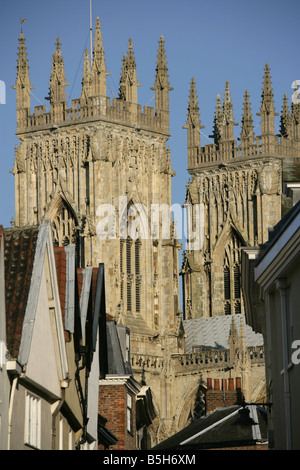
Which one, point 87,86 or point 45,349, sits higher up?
point 87,86

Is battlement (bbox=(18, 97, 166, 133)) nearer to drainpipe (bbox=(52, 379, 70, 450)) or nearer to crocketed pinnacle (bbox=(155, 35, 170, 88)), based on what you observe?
crocketed pinnacle (bbox=(155, 35, 170, 88))

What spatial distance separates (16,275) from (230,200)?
244 ft

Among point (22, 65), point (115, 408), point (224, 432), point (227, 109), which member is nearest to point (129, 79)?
point (22, 65)

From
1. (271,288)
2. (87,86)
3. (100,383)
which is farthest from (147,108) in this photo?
(271,288)

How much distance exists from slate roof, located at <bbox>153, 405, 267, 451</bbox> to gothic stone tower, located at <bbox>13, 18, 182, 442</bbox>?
39.2 metres

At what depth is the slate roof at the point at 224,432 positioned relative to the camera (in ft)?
130

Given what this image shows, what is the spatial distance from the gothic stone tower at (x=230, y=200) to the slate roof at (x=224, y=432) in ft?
167

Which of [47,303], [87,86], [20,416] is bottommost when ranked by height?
[20,416]

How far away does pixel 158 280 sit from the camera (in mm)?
90688

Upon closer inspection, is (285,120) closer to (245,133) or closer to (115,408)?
(245,133)

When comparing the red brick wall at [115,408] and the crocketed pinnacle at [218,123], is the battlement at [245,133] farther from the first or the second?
the red brick wall at [115,408]

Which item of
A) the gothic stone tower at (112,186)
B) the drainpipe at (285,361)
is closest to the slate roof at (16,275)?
the drainpipe at (285,361)

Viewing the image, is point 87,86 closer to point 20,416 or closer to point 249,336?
point 249,336

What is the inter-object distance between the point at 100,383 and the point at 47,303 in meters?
12.8
